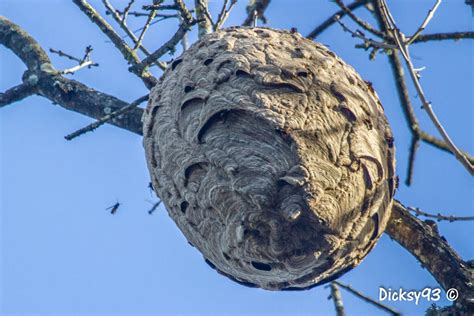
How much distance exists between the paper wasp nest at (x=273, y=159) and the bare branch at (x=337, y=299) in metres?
0.46

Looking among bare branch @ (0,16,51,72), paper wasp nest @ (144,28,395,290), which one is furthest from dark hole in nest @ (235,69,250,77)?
bare branch @ (0,16,51,72)

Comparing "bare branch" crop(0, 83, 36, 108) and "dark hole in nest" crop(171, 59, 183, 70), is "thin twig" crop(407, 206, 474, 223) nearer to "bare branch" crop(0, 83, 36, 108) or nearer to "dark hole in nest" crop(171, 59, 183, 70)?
"dark hole in nest" crop(171, 59, 183, 70)

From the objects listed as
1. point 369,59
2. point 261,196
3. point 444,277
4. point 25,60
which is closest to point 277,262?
point 261,196

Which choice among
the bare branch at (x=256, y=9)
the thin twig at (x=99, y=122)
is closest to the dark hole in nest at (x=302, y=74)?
the thin twig at (x=99, y=122)

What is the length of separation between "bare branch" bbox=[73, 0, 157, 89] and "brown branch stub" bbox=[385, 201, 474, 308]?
4.86 feet

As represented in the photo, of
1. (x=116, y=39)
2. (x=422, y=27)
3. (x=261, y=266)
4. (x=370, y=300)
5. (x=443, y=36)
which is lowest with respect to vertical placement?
(x=261, y=266)

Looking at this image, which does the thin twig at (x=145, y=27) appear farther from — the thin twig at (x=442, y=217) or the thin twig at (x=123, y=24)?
the thin twig at (x=442, y=217)

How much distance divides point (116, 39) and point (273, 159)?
156 cm

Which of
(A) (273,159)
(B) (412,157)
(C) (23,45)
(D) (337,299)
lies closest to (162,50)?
(C) (23,45)

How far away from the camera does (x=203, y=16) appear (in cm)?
468

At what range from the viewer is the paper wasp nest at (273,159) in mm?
3381

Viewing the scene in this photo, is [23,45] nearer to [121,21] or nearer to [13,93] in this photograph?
[13,93]

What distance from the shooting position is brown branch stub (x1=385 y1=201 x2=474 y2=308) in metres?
3.83

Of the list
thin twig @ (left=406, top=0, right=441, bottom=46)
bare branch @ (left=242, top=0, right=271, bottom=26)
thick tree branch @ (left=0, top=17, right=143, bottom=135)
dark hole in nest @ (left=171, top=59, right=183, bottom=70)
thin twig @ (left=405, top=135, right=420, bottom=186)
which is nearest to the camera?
thin twig @ (left=406, top=0, right=441, bottom=46)
